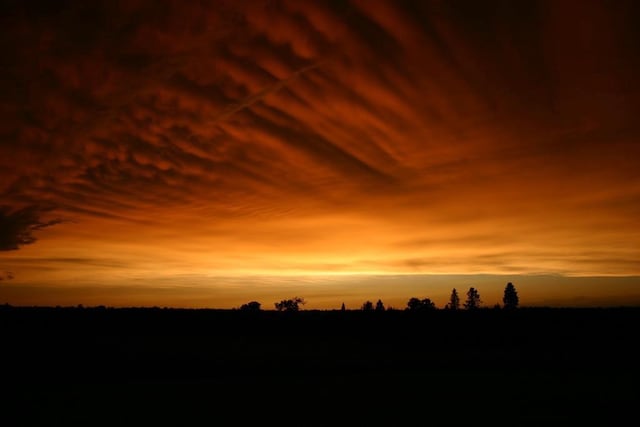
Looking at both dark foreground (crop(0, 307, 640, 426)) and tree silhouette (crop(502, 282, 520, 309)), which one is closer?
dark foreground (crop(0, 307, 640, 426))

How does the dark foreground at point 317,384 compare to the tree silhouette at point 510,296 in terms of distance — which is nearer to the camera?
A: the dark foreground at point 317,384

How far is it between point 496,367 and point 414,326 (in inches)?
1191

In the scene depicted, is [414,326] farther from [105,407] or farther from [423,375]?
[105,407]

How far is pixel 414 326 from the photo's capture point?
5188 centimetres

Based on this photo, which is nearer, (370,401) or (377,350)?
(370,401)

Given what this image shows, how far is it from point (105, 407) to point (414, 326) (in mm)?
42649

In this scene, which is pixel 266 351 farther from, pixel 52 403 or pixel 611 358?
pixel 611 358

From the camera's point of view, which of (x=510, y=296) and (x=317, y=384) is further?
(x=510, y=296)

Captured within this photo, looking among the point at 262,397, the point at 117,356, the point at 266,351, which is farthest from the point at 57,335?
the point at 262,397

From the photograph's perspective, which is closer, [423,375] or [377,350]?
[423,375]

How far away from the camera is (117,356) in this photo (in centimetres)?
2769

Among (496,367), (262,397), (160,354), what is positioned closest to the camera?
(262,397)

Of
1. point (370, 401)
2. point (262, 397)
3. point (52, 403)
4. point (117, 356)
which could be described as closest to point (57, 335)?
point (117, 356)

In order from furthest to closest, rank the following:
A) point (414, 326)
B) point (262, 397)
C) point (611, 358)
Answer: point (414, 326) < point (611, 358) < point (262, 397)
